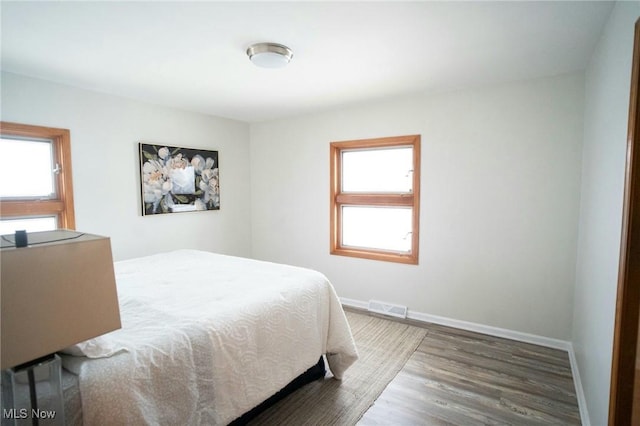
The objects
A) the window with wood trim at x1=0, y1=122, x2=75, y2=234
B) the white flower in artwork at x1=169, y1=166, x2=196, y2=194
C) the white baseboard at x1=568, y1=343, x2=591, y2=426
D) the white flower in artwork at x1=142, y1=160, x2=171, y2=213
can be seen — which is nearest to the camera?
the white baseboard at x1=568, y1=343, x2=591, y2=426

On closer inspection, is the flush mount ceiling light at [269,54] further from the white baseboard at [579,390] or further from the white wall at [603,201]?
the white baseboard at [579,390]

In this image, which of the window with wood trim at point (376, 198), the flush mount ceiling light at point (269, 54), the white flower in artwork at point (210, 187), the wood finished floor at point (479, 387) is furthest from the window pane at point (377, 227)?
the flush mount ceiling light at point (269, 54)

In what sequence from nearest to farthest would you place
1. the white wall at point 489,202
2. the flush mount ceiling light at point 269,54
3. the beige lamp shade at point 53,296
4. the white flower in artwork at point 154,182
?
the beige lamp shade at point 53,296 < the flush mount ceiling light at point 269,54 < the white wall at point 489,202 < the white flower in artwork at point 154,182

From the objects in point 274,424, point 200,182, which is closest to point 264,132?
point 200,182

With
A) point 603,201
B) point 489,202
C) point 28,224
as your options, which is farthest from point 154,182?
point 603,201

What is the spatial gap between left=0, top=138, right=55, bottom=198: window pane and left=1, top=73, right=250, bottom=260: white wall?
0.18 metres

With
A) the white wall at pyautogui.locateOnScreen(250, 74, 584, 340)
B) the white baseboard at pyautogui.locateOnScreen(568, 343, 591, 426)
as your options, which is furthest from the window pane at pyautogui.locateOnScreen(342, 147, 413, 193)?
the white baseboard at pyautogui.locateOnScreen(568, 343, 591, 426)

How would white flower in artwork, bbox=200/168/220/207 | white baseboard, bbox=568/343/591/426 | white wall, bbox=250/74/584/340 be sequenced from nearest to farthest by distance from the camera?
white baseboard, bbox=568/343/591/426
white wall, bbox=250/74/584/340
white flower in artwork, bbox=200/168/220/207

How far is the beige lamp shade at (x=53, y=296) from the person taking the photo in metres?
0.62

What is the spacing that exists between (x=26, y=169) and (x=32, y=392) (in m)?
2.51

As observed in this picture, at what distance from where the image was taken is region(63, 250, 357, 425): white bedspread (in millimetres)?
1121

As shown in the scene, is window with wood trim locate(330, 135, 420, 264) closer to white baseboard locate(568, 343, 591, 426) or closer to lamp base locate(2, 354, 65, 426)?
white baseboard locate(568, 343, 591, 426)

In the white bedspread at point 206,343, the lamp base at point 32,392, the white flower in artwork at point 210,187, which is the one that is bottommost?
the white bedspread at point 206,343

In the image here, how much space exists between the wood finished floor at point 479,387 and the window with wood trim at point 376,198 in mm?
1016
